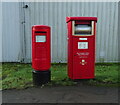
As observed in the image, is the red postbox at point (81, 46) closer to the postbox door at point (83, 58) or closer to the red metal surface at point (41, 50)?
Answer: the postbox door at point (83, 58)

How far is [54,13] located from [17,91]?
4.81 meters

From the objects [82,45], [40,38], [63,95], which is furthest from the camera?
[82,45]

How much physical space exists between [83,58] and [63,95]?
4.81ft

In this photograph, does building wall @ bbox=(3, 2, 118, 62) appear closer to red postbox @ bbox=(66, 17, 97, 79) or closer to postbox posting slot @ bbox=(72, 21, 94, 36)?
red postbox @ bbox=(66, 17, 97, 79)

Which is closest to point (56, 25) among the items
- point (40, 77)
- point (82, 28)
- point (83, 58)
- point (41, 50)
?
point (82, 28)

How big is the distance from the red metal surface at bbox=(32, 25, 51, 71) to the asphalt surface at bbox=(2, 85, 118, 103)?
0.66 meters

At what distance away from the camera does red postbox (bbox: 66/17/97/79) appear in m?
5.31

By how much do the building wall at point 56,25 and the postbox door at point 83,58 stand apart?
3.32 meters

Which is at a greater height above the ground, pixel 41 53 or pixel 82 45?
pixel 82 45

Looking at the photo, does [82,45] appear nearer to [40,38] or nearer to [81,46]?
[81,46]

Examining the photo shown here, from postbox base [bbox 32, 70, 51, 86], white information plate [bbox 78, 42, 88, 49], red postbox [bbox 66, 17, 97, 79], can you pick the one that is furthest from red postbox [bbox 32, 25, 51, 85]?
white information plate [bbox 78, 42, 88, 49]

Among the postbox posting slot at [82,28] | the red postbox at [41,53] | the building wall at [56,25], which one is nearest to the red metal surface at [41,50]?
the red postbox at [41,53]

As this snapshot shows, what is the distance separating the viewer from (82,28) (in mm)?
5309

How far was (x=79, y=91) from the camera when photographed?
477 cm
